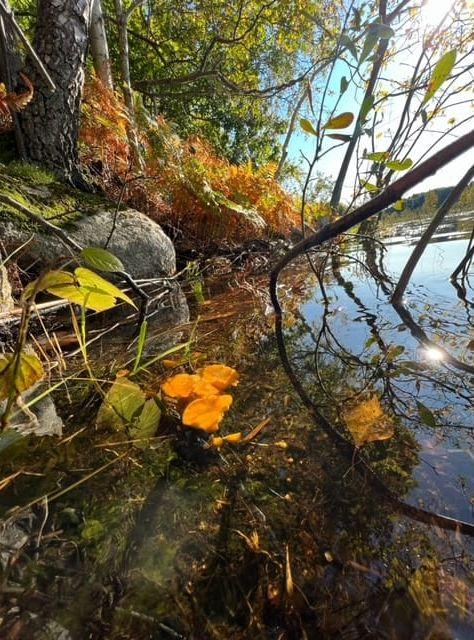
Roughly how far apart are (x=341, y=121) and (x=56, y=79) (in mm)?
2857

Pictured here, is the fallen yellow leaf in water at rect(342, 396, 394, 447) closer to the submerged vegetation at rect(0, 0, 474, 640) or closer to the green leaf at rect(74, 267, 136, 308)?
the submerged vegetation at rect(0, 0, 474, 640)

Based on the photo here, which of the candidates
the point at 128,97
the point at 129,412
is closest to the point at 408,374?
the point at 129,412

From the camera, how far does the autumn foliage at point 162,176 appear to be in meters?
3.38

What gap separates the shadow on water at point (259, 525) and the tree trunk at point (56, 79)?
2.67 metres

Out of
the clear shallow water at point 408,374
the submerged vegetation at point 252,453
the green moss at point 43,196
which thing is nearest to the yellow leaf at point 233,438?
the submerged vegetation at point 252,453

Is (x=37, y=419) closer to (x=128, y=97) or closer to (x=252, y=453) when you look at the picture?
(x=252, y=453)

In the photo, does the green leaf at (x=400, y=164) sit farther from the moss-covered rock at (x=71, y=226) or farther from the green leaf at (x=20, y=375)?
the moss-covered rock at (x=71, y=226)

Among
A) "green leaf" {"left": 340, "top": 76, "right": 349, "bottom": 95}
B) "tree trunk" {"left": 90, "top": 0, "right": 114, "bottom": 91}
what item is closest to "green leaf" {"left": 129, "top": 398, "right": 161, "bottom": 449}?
"green leaf" {"left": 340, "top": 76, "right": 349, "bottom": 95}

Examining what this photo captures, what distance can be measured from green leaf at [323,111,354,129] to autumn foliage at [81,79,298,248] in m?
2.63

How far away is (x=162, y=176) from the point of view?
3.54 metres

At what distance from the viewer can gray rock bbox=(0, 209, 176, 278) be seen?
2.08 meters

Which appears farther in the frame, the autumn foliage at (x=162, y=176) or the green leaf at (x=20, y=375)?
the autumn foliage at (x=162, y=176)

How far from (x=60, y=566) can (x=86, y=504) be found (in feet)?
0.39

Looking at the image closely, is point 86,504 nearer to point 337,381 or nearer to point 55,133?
point 337,381
